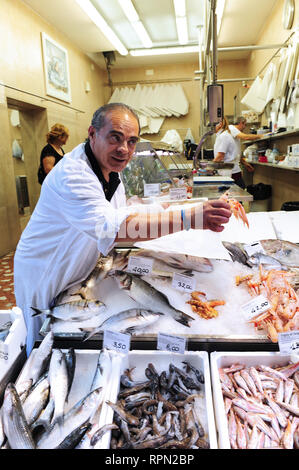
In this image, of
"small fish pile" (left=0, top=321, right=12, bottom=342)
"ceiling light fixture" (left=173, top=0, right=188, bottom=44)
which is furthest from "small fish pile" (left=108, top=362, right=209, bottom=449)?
"ceiling light fixture" (left=173, top=0, right=188, bottom=44)

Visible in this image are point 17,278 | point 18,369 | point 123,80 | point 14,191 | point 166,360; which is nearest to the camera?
point 18,369

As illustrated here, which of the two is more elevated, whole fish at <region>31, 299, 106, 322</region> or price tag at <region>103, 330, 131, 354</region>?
whole fish at <region>31, 299, 106, 322</region>

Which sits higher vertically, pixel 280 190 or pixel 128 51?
pixel 128 51

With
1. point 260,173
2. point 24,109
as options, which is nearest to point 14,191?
point 24,109

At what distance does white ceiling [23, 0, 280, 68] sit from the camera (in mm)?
6043

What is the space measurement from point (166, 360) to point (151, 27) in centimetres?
764

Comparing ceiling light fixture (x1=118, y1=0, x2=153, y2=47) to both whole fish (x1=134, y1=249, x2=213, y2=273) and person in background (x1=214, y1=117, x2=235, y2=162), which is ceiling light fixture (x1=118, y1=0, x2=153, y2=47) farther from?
whole fish (x1=134, y1=249, x2=213, y2=273)

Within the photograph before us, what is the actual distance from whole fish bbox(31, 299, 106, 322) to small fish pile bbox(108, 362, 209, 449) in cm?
27

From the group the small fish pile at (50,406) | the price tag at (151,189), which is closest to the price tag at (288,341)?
the small fish pile at (50,406)

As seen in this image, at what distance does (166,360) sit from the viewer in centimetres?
127

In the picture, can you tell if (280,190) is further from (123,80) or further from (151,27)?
(123,80)

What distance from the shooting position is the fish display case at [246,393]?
101 centimetres

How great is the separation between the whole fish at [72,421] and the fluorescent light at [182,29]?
710 cm

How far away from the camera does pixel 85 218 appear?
1352mm
